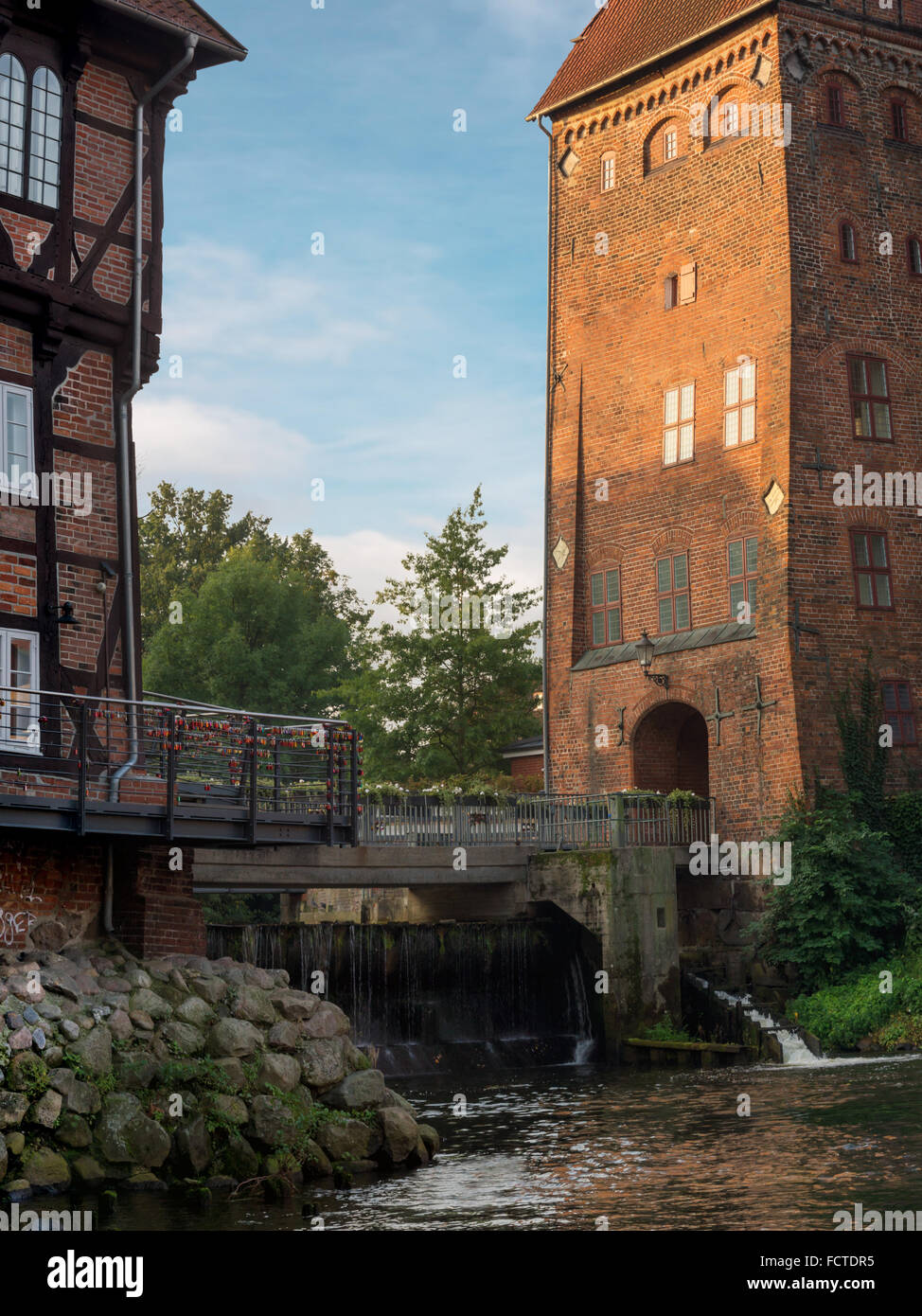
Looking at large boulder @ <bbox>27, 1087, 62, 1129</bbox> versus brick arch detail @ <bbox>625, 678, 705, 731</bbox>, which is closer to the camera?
large boulder @ <bbox>27, 1087, 62, 1129</bbox>

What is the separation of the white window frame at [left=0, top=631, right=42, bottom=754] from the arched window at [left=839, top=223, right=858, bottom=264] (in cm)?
2224

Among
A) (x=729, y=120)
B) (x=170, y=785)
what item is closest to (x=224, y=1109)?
(x=170, y=785)

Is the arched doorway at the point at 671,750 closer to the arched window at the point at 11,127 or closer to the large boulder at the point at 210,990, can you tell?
the large boulder at the point at 210,990

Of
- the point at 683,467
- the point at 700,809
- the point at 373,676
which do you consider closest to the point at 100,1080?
the point at 700,809

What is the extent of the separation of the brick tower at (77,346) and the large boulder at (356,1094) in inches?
125

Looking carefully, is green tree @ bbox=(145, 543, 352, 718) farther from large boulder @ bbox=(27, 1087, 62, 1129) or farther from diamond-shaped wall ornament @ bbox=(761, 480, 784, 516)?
large boulder @ bbox=(27, 1087, 62, 1129)

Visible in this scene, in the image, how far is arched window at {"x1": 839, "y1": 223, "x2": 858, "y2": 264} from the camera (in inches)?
1420

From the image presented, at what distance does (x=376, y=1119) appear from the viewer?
17.9 m

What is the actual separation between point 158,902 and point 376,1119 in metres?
3.80

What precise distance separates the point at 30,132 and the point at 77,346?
2.71 m

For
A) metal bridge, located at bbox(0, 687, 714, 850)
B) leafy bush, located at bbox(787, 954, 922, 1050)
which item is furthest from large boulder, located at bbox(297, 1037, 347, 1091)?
leafy bush, located at bbox(787, 954, 922, 1050)

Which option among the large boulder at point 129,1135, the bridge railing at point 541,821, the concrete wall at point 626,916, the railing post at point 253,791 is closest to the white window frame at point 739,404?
the bridge railing at point 541,821

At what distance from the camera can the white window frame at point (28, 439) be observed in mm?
20297

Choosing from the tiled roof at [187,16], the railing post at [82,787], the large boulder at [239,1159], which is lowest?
the large boulder at [239,1159]
